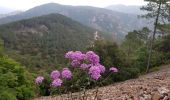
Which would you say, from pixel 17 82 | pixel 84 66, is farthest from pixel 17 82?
pixel 84 66

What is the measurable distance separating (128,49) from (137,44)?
1.97m

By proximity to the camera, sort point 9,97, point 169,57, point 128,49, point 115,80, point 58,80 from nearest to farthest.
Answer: point 58,80 < point 9,97 < point 115,80 < point 169,57 < point 128,49

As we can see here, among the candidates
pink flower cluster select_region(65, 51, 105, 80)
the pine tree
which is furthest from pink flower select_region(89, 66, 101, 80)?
the pine tree

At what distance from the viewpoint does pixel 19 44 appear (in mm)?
160375

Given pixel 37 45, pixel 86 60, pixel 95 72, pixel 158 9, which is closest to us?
pixel 95 72

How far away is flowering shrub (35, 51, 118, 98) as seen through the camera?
629cm

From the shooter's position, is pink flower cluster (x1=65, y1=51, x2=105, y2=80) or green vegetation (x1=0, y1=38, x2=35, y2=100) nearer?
pink flower cluster (x1=65, y1=51, x2=105, y2=80)

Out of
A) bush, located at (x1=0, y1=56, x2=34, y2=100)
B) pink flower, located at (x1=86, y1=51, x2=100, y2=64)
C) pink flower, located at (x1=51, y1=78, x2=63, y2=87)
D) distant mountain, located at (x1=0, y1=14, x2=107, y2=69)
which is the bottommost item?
distant mountain, located at (x1=0, y1=14, x2=107, y2=69)

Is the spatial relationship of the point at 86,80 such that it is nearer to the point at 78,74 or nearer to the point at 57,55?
the point at 78,74

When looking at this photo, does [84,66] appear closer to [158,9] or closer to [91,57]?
[91,57]

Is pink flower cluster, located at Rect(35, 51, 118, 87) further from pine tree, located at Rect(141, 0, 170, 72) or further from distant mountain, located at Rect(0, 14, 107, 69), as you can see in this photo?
distant mountain, located at Rect(0, 14, 107, 69)

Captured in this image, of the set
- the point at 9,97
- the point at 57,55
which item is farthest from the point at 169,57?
the point at 57,55

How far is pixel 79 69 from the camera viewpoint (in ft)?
21.8

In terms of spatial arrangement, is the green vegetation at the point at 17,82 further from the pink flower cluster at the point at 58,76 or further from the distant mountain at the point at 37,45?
the distant mountain at the point at 37,45
